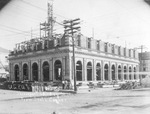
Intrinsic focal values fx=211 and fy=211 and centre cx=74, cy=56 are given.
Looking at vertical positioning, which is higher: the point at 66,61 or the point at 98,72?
the point at 66,61

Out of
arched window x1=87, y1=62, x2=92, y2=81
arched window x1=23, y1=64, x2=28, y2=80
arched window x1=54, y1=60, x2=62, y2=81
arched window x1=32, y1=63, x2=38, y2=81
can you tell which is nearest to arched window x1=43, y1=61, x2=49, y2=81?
arched window x1=54, y1=60, x2=62, y2=81

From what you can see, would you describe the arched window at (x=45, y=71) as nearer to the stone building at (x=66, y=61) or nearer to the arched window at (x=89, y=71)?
the stone building at (x=66, y=61)

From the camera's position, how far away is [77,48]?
32906 millimetres

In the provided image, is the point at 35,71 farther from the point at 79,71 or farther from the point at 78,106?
the point at 78,106

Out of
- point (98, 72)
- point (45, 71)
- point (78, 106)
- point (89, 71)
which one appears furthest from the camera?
point (98, 72)

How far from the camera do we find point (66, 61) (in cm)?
3134

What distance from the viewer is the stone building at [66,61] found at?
3225 centimetres

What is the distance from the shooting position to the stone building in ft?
106

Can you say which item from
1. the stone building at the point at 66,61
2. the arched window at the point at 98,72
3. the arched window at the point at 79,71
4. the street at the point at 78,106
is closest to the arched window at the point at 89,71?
the stone building at the point at 66,61

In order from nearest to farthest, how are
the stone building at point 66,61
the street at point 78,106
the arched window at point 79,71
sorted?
the street at point 78,106, the stone building at point 66,61, the arched window at point 79,71

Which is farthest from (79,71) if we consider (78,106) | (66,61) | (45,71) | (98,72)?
(78,106)

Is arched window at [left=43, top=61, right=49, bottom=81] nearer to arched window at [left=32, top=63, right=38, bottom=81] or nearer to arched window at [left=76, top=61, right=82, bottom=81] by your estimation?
arched window at [left=32, top=63, right=38, bottom=81]

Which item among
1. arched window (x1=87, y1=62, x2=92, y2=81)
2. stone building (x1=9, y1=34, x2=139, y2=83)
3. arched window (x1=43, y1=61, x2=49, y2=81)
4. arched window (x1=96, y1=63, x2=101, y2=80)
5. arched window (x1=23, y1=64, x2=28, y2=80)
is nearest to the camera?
stone building (x1=9, y1=34, x2=139, y2=83)

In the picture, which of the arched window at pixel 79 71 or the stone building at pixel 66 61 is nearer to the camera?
the stone building at pixel 66 61
